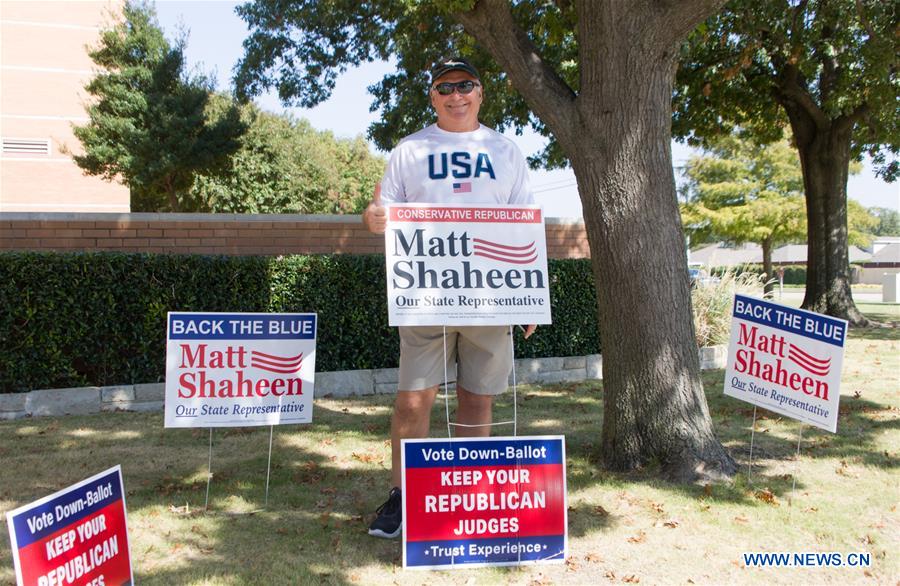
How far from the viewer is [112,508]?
10.1ft

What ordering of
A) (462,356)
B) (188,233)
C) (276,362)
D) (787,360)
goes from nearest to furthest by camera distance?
(462,356) < (276,362) < (787,360) < (188,233)

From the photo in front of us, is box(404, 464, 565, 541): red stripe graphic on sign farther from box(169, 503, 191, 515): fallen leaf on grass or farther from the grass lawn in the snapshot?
box(169, 503, 191, 515): fallen leaf on grass

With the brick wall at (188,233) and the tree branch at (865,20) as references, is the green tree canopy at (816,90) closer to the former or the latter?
the tree branch at (865,20)

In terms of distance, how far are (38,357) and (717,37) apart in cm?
1186

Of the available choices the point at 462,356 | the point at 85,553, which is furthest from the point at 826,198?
the point at 85,553

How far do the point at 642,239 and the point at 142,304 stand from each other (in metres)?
5.13

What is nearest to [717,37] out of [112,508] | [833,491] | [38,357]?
[833,491]

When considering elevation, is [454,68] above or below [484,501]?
above

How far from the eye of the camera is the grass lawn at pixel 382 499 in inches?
144

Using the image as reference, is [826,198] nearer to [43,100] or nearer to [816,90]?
[816,90]

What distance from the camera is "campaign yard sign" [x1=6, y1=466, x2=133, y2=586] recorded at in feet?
8.50

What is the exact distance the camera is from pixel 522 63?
5.47 m

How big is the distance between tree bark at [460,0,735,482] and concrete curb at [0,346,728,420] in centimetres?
268

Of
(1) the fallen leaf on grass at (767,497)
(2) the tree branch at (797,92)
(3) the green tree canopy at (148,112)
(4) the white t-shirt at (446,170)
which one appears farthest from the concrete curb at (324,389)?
(3) the green tree canopy at (148,112)
